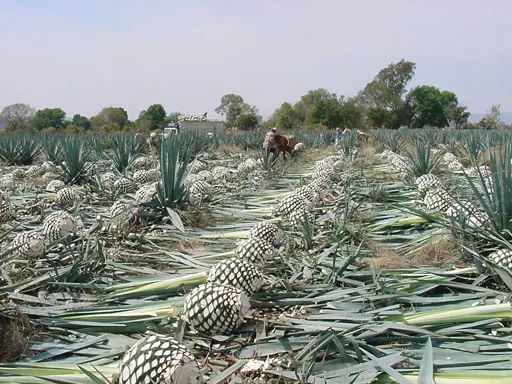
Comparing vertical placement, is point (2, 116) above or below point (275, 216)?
above

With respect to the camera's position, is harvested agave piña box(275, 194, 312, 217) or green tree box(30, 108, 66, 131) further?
green tree box(30, 108, 66, 131)

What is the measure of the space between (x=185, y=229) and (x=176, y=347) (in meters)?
2.98

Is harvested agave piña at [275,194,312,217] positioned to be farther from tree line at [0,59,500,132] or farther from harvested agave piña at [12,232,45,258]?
tree line at [0,59,500,132]

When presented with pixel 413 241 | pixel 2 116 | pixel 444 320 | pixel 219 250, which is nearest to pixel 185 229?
pixel 219 250

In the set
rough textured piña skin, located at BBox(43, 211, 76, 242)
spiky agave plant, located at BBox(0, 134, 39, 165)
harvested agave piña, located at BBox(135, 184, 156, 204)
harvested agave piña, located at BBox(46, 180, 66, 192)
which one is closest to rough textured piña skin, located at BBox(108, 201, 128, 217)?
harvested agave piña, located at BBox(135, 184, 156, 204)

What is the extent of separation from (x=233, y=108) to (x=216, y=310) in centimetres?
7679

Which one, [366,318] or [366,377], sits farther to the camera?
[366,318]

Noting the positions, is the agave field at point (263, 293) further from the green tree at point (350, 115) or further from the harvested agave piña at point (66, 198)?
the green tree at point (350, 115)

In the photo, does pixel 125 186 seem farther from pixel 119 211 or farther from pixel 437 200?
pixel 437 200

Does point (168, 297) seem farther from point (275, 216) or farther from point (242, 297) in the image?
point (275, 216)

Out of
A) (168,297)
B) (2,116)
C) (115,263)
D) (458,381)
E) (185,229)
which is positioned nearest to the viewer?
(458,381)

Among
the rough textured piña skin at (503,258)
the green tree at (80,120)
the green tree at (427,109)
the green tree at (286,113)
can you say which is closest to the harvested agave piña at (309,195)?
the rough textured piña skin at (503,258)

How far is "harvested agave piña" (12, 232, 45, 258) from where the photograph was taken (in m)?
3.68

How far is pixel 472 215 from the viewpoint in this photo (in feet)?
11.6
